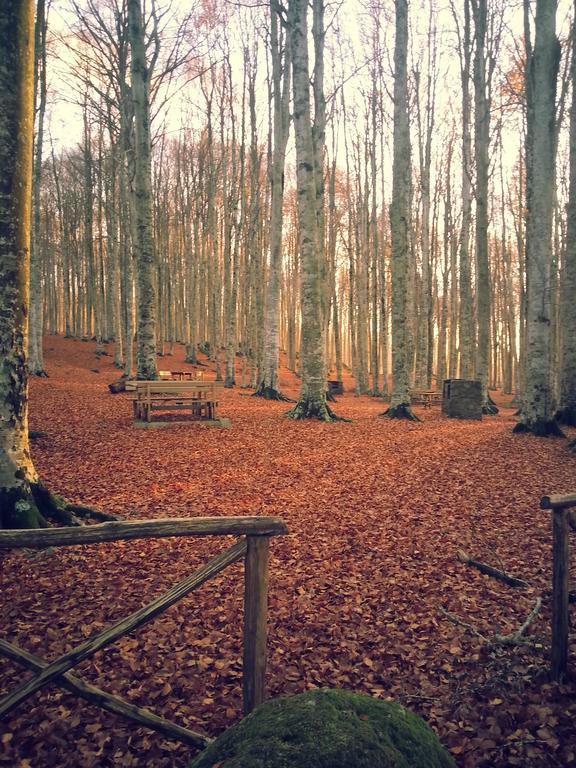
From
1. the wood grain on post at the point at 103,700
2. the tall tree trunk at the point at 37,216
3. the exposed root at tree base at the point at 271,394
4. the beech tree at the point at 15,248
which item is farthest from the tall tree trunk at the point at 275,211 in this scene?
the wood grain on post at the point at 103,700

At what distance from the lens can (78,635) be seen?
3.76 meters

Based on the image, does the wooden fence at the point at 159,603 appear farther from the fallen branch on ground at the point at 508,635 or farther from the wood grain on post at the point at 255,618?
the fallen branch on ground at the point at 508,635

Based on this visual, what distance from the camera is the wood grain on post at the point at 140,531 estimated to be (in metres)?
2.28

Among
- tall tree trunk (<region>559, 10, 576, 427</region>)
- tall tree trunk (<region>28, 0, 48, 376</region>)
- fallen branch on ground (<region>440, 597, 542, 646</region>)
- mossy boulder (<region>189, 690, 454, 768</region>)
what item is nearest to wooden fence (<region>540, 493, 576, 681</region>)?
fallen branch on ground (<region>440, 597, 542, 646</region>)

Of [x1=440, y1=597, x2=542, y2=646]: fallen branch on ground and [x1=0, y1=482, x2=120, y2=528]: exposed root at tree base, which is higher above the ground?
[x1=0, y1=482, x2=120, y2=528]: exposed root at tree base

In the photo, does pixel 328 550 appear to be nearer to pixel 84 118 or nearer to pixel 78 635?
pixel 78 635

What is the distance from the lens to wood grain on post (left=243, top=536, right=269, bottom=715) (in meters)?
2.62

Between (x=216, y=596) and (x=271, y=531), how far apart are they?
2.27 meters

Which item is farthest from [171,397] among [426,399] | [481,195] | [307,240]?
[481,195]

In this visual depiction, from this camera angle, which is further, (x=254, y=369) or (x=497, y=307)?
(x=497, y=307)

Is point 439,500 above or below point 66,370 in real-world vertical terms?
below

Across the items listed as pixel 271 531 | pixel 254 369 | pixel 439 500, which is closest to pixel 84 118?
pixel 254 369

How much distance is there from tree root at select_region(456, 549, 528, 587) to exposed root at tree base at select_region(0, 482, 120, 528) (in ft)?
13.6

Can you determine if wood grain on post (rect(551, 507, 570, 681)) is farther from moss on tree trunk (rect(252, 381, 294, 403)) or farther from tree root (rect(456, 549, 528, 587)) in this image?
moss on tree trunk (rect(252, 381, 294, 403))
